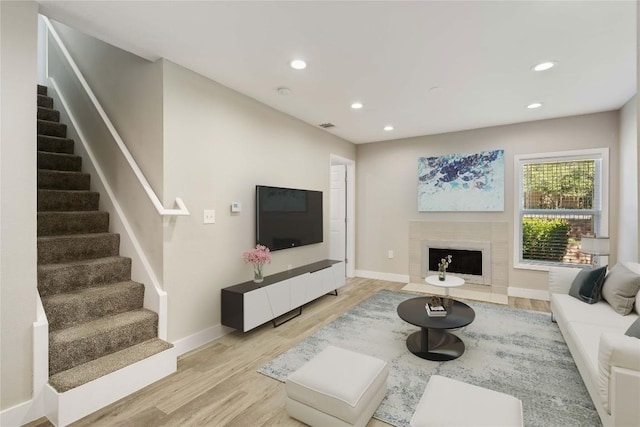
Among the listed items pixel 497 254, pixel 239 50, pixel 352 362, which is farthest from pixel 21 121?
pixel 497 254

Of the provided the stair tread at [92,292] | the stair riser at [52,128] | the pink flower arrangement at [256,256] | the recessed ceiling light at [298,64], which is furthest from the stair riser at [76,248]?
the recessed ceiling light at [298,64]

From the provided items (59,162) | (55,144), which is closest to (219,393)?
(59,162)

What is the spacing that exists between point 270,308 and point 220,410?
4.41 ft

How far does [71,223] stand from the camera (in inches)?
118

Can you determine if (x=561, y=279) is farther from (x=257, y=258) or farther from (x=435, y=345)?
(x=257, y=258)

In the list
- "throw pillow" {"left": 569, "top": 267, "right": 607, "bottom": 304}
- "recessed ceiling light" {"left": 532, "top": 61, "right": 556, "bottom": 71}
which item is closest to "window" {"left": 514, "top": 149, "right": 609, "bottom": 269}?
"throw pillow" {"left": 569, "top": 267, "right": 607, "bottom": 304}

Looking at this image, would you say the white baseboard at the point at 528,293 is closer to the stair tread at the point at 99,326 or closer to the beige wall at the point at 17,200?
the stair tread at the point at 99,326

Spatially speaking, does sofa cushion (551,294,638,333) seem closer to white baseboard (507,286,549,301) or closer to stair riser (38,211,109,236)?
white baseboard (507,286,549,301)

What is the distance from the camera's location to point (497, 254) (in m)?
4.78

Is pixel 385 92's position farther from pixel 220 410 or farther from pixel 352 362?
pixel 220 410

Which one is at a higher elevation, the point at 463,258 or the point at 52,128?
the point at 52,128

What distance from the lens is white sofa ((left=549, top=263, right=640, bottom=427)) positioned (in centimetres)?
149

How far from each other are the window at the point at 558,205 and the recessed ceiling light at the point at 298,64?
3.65 meters

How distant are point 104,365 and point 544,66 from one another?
4.35m
